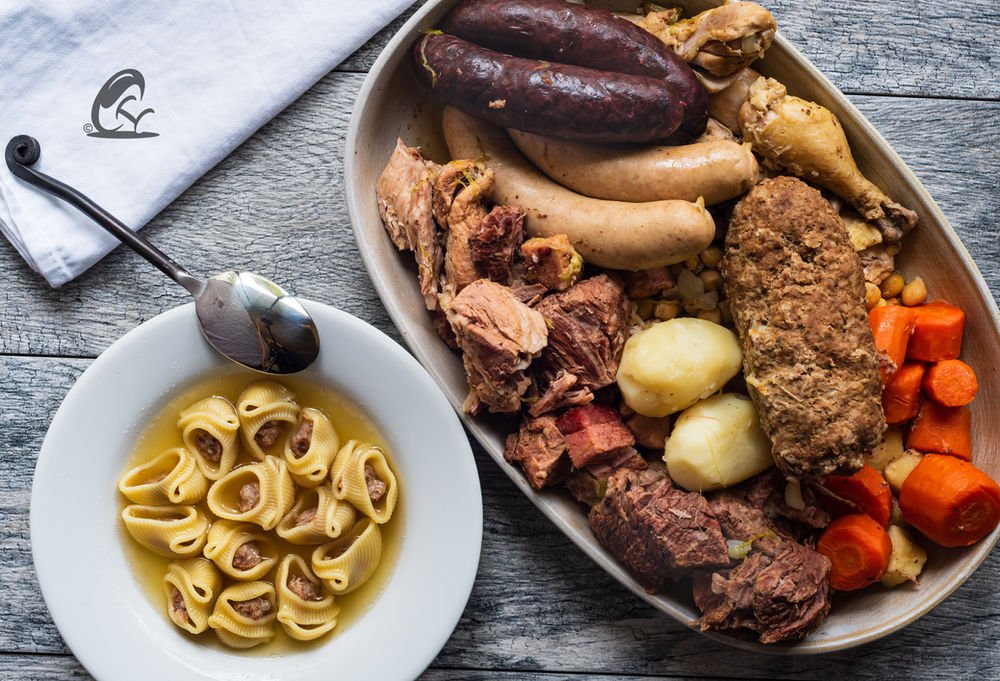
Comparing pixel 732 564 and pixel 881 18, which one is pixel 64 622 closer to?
pixel 732 564

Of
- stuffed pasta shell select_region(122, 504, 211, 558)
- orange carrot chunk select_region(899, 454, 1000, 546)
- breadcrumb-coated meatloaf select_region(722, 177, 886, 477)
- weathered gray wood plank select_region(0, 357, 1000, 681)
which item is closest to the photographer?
breadcrumb-coated meatloaf select_region(722, 177, 886, 477)

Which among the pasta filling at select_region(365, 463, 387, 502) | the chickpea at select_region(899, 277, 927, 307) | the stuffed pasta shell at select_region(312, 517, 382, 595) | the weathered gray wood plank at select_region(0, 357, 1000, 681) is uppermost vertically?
the chickpea at select_region(899, 277, 927, 307)

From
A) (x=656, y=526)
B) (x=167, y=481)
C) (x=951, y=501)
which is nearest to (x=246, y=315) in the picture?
(x=167, y=481)

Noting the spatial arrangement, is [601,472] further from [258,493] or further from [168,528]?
[168,528]

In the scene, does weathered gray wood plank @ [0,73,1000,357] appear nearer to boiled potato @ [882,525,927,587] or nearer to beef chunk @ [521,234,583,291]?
beef chunk @ [521,234,583,291]

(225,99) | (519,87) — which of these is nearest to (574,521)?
(519,87)

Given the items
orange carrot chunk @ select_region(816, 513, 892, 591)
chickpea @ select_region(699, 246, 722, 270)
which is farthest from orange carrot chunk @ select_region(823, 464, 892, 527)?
chickpea @ select_region(699, 246, 722, 270)

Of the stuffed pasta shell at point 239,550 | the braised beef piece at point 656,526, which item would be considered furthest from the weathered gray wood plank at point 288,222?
the braised beef piece at point 656,526

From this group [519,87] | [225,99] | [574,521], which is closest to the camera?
[519,87]
